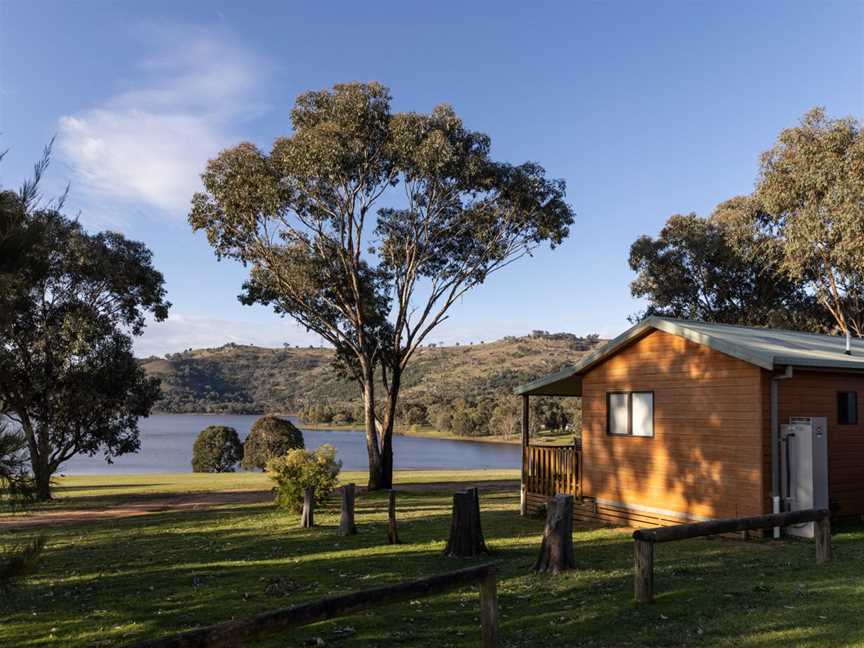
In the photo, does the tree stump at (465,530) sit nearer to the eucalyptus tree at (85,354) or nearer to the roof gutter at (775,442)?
the roof gutter at (775,442)

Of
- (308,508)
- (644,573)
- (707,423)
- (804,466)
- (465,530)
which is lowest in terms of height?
(308,508)

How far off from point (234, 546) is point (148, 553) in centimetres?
160

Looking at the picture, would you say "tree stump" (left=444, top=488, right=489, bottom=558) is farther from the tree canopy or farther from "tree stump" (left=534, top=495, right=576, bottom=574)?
the tree canopy

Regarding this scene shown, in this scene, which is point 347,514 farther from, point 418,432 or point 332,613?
point 418,432

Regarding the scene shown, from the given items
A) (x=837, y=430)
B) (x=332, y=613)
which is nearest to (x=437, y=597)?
(x=332, y=613)

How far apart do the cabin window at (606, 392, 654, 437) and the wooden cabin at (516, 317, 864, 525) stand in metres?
0.02

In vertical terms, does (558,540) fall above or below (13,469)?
below

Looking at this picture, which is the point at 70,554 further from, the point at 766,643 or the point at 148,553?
the point at 766,643

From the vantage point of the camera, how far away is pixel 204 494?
26.0 meters

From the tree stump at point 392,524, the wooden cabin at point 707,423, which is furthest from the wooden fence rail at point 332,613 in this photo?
the wooden cabin at point 707,423

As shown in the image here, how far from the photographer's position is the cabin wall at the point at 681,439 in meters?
13.0

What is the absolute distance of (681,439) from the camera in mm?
14172

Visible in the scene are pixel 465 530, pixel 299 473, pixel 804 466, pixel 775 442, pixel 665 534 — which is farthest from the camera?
A: pixel 299 473

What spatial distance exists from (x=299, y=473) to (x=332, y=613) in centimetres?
1372
